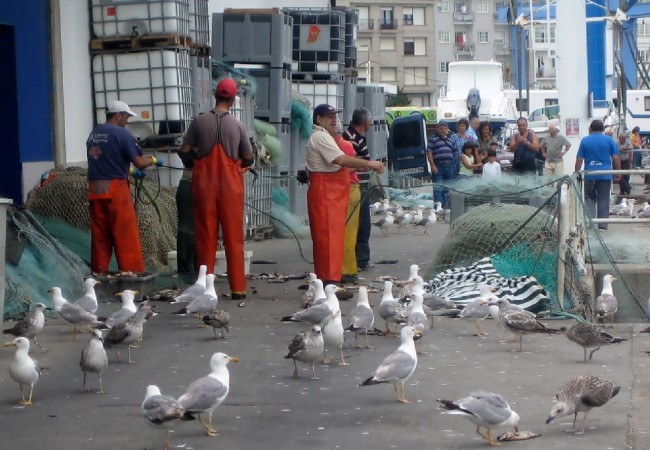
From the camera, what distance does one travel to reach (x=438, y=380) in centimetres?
971

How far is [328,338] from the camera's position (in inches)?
406

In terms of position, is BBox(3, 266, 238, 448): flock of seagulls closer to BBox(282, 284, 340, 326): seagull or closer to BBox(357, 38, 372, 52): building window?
BBox(282, 284, 340, 326): seagull

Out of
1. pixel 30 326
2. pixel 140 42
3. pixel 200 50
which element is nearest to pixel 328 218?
pixel 30 326

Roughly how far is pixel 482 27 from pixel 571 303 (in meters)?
103

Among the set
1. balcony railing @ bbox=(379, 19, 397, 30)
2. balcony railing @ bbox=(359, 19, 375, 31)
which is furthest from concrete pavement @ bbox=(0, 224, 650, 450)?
balcony railing @ bbox=(379, 19, 397, 30)

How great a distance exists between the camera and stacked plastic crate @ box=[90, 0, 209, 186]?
16.4 meters

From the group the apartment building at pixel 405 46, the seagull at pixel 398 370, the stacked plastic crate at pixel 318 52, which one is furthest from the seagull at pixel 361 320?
the apartment building at pixel 405 46

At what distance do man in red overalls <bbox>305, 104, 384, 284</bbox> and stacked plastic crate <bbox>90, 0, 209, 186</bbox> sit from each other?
320 cm

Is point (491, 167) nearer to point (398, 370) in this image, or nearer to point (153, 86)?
point (153, 86)

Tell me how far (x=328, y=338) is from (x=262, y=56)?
10.6 metres

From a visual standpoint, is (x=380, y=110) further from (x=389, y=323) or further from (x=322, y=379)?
(x=322, y=379)

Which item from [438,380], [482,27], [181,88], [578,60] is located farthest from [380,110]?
[482,27]

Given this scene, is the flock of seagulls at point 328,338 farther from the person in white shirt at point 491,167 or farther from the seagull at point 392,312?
the person in white shirt at point 491,167

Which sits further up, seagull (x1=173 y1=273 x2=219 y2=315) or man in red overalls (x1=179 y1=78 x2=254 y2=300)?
man in red overalls (x1=179 y1=78 x2=254 y2=300)
